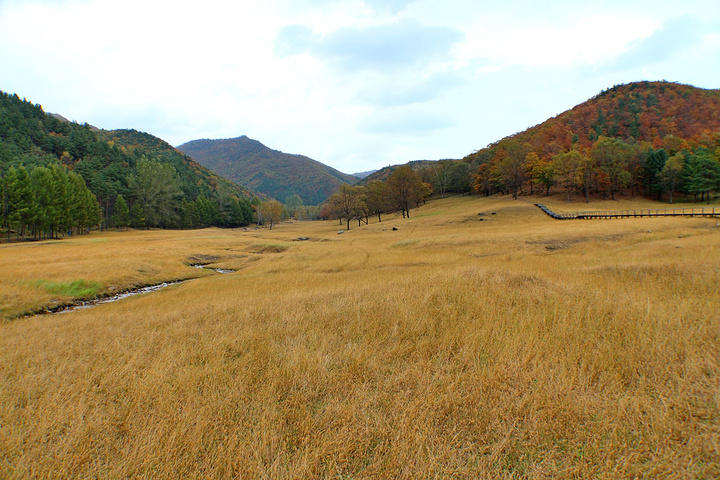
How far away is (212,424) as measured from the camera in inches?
154

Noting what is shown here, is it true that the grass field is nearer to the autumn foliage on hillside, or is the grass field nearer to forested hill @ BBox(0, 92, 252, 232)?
forested hill @ BBox(0, 92, 252, 232)

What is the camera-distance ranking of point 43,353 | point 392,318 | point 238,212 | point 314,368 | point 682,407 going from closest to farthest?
point 682,407
point 314,368
point 43,353
point 392,318
point 238,212

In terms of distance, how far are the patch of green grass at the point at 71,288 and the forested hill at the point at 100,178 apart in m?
49.3

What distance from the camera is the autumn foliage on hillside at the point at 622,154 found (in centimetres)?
6688

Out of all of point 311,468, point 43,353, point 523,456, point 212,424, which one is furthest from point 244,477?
point 43,353

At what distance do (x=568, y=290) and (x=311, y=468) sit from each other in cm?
919

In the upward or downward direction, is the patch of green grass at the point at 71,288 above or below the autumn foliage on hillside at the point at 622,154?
below

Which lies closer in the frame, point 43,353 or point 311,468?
point 311,468

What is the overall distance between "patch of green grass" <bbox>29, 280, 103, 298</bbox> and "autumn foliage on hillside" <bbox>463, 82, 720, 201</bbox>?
78.6 m

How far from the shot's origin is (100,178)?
3364 inches

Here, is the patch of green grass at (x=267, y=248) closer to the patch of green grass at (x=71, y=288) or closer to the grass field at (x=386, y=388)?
the patch of green grass at (x=71, y=288)

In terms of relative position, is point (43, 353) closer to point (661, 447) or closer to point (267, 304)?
point (267, 304)

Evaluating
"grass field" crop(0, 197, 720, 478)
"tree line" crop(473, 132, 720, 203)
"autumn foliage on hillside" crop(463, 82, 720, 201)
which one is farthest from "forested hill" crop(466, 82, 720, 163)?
"grass field" crop(0, 197, 720, 478)

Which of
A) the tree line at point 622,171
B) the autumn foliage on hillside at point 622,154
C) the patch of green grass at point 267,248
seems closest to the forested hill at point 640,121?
the autumn foliage on hillside at point 622,154
